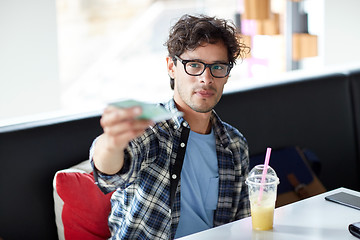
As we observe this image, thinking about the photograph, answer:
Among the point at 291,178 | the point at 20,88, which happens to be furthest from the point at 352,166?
the point at 20,88

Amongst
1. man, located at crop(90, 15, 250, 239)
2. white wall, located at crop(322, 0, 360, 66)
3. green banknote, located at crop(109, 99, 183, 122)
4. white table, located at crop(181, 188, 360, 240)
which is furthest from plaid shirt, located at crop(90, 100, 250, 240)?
white wall, located at crop(322, 0, 360, 66)

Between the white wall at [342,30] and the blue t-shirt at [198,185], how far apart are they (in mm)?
1949

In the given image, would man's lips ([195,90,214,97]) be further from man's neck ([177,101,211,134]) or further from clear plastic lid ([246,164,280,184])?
clear plastic lid ([246,164,280,184])

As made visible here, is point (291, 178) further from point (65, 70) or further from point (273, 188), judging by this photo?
point (65, 70)

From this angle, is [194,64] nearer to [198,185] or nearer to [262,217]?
[198,185]

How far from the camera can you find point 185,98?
1.64 meters

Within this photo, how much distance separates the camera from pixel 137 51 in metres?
6.33

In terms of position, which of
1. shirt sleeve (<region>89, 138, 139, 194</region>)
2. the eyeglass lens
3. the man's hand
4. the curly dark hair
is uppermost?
the curly dark hair

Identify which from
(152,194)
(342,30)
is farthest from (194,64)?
(342,30)

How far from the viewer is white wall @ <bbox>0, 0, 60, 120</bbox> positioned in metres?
2.43

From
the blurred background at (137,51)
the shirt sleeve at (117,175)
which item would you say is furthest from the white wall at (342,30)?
the shirt sleeve at (117,175)

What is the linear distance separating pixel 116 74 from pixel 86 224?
16.8 feet

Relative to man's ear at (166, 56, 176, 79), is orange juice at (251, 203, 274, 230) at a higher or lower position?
lower

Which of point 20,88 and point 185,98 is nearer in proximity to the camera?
point 185,98
